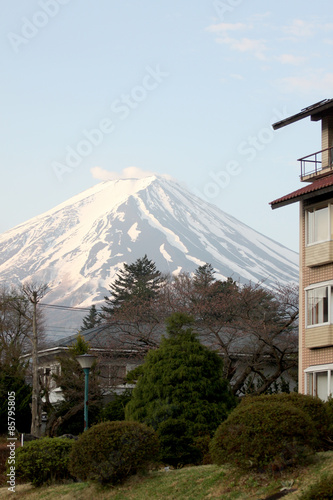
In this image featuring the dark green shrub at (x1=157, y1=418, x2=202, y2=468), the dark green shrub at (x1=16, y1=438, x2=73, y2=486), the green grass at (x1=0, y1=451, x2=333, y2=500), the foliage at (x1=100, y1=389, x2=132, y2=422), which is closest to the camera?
the green grass at (x1=0, y1=451, x2=333, y2=500)

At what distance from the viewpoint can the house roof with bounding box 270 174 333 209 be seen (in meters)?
28.0


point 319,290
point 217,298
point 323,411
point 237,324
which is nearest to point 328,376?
point 319,290

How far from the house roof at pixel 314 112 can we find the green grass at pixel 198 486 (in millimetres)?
15144

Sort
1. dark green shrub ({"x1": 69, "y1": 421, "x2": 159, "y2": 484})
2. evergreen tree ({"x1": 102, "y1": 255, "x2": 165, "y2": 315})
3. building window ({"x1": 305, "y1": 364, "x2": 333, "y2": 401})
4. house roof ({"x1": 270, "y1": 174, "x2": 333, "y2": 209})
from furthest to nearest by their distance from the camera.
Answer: evergreen tree ({"x1": 102, "y1": 255, "x2": 165, "y2": 315}) → house roof ({"x1": 270, "y1": 174, "x2": 333, "y2": 209}) → building window ({"x1": 305, "y1": 364, "x2": 333, "y2": 401}) → dark green shrub ({"x1": 69, "y1": 421, "x2": 159, "y2": 484})

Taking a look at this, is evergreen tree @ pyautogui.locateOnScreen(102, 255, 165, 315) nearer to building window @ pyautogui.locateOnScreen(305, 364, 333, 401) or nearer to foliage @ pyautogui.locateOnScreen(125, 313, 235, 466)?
building window @ pyautogui.locateOnScreen(305, 364, 333, 401)

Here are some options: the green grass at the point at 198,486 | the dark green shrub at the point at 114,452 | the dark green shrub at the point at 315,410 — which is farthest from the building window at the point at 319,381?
the dark green shrub at the point at 114,452

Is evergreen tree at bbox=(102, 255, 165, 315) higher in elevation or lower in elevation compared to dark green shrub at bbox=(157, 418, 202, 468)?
higher

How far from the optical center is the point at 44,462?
22328mm

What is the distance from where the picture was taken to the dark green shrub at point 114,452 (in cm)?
1961

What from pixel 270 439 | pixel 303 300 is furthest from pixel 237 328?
pixel 270 439

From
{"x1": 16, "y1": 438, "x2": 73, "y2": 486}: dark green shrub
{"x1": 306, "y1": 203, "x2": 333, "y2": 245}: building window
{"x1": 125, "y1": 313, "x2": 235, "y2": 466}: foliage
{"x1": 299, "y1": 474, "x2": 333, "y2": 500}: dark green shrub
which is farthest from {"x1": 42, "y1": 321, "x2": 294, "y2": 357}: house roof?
{"x1": 299, "y1": 474, "x2": 333, "y2": 500}: dark green shrub

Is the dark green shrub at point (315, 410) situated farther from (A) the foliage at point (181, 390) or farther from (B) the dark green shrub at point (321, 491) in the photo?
(A) the foliage at point (181, 390)

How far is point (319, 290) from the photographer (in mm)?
28734

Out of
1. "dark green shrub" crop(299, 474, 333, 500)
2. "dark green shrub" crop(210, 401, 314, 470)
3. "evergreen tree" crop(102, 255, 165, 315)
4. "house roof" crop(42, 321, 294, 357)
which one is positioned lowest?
"dark green shrub" crop(299, 474, 333, 500)
